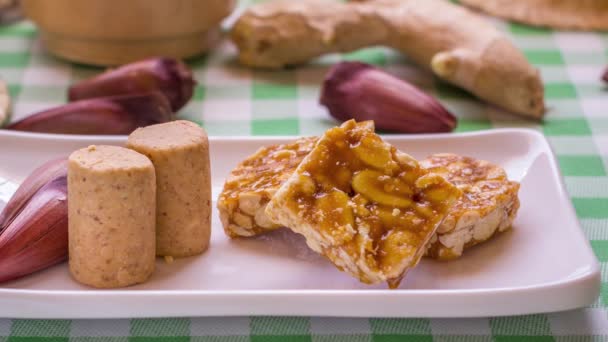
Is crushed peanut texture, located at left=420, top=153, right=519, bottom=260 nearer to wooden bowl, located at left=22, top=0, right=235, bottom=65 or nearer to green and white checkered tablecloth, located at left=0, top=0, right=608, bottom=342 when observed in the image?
green and white checkered tablecloth, located at left=0, top=0, right=608, bottom=342

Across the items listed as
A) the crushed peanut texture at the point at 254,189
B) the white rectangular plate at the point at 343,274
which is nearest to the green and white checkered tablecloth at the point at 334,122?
the white rectangular plate at the point at 343,274

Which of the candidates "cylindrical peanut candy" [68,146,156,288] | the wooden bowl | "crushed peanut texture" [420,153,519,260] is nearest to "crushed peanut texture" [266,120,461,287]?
"crushed peanut texture" [420,153,519,260]

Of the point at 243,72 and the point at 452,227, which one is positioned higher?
the point at 452,227

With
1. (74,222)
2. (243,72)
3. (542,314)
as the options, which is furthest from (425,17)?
(74,222)

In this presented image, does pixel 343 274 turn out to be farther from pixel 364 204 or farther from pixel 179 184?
pixel 179 184

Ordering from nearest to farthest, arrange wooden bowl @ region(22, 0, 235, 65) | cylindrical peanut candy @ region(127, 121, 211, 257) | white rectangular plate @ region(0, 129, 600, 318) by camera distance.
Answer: white rectangular plate @ region(0, 129, 600, 318) → cylindrical peanut candy @ region(127, 121, 211, 257) → wooden bowl @ region(22, 0, 235, 65)

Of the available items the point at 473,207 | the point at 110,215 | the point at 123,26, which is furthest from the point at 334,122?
the point at 110,215

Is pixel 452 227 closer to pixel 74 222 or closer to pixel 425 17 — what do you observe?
pixel 74 222
